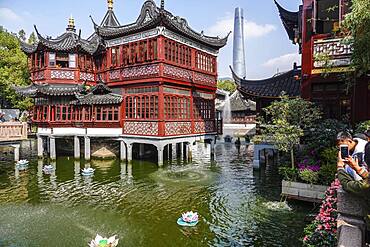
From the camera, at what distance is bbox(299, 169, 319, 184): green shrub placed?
32.0 ft

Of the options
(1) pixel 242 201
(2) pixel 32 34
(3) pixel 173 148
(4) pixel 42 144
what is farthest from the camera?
(2) pixel 32 34

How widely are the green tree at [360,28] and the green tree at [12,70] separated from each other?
32610 millimetres

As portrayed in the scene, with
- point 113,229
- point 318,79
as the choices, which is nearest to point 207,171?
point 318,79

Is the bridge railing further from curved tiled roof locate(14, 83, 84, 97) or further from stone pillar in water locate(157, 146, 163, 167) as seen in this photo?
stone pillar in water locate(157, 146, 163, 167)

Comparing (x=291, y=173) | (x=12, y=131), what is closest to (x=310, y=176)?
(x=291, y=173)

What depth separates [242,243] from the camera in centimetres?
776

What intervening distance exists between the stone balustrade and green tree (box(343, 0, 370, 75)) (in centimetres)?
523

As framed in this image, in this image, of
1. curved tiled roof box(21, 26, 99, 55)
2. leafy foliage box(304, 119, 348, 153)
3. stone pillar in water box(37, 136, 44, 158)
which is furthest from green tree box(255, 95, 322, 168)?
stone pillar in water box(37, 136, 44, 158)

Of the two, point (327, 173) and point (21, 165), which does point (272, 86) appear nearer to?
point (327, 173)

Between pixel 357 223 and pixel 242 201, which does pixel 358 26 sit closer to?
pixel 357 223

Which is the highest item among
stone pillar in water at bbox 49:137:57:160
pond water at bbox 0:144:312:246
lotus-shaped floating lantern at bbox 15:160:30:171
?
stone pillar in water at bbox 49:137:57:160

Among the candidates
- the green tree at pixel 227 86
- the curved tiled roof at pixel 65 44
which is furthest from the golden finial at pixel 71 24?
the green tree at pixel 227 86

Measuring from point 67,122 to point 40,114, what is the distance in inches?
109

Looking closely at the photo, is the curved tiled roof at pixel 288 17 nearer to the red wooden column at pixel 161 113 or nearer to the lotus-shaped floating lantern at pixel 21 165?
the red wooden column at pixel 161 113
